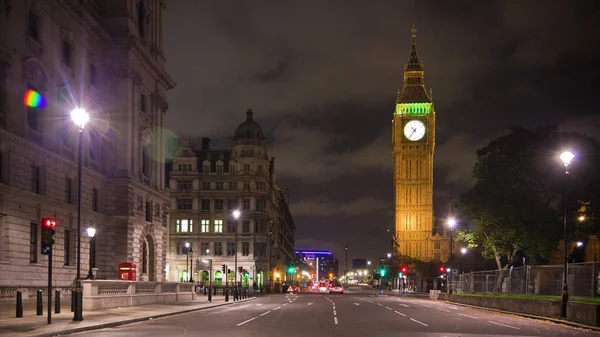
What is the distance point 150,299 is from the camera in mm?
44906

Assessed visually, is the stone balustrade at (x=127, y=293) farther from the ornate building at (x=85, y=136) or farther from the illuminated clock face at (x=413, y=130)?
the illuminated clock face at (x=413, y=130)

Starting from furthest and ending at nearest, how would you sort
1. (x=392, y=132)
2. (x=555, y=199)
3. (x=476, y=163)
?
Answer: (x=392, y=132) → (x=476, y=163) → (x=555, y=199)

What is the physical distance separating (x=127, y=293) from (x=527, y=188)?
32514 mm

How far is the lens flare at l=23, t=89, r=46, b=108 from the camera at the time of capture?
45656 mm

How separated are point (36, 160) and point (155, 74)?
85.3 ft

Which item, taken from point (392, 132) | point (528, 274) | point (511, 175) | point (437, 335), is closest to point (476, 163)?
point (511, 175)

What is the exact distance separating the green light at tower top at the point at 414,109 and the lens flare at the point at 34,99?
472 feet

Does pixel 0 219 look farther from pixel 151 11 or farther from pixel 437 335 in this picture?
pixel 151 11

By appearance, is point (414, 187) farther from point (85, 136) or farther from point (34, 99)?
point (34, 99)

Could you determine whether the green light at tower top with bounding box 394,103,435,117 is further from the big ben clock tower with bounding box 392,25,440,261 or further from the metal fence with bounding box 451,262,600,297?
the metal fence with bounding box 451,262,600,297

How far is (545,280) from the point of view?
39.2 meters

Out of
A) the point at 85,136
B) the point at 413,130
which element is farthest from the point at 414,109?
the point at 85,136

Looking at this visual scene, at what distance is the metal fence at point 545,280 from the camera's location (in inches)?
1272

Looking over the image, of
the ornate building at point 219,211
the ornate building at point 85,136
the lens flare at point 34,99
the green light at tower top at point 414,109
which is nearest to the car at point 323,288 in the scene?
the ornate building at point 219,211
